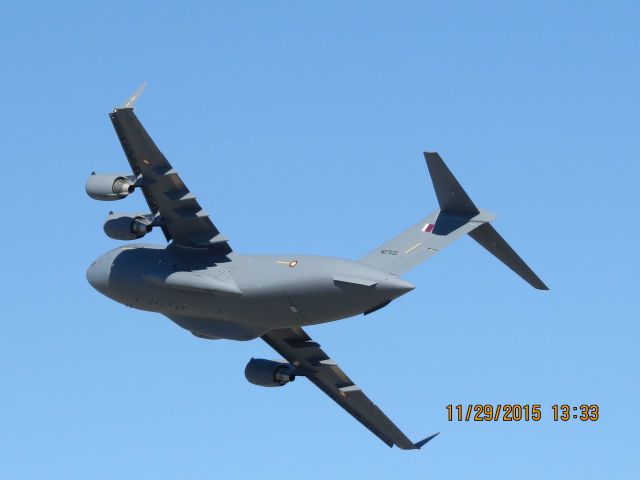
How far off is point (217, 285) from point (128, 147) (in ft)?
12.3

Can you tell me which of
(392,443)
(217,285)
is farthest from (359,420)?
(217,285)

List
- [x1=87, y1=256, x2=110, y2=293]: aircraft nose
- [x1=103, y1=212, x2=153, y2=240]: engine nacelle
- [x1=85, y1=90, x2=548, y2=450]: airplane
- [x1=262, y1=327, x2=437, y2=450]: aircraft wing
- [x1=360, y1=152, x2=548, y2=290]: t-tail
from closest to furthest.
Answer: [x1=85, y1=90, x2=548, y2=450]: airplane < [x1=360, y1=152, x2=548, y2=290]: t-tail < [x1=103, y1=212, x2=153, y2=240]: engine nacelle < [x1=87, y1=256, x2=110, y2=293]: aircraft nose < [x1=262, y1=327, x2=437, y2=450]: aircraft wing

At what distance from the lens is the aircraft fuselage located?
33156mm

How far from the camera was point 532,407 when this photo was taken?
127ft

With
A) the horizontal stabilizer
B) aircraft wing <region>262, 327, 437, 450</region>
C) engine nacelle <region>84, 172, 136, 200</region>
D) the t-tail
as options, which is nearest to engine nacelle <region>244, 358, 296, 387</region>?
aircraft wing <region>262, 327, 437, 450</region>

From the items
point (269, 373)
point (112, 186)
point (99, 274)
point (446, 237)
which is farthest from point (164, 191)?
point (269, 373)

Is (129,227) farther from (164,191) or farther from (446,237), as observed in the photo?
(446,237)

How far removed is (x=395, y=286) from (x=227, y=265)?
4639 mm

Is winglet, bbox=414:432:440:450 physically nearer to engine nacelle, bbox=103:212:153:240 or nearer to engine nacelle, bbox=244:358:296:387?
engine nacelle, bbox=244:358:296:387

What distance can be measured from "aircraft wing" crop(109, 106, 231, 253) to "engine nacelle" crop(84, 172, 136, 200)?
0.83 feet

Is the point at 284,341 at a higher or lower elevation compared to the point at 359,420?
higher

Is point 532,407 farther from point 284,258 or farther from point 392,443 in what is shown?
point 284,258

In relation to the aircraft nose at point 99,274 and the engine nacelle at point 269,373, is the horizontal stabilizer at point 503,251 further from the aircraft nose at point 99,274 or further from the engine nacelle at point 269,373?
the aircraft nose at point 99,274

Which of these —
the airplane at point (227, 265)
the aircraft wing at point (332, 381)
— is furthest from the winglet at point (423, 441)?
the airplane at point (227, 265)
